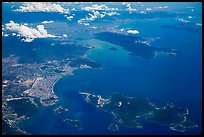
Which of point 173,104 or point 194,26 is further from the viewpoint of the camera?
point 194,26

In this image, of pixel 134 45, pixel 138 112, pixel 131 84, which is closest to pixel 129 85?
pixel 131 84

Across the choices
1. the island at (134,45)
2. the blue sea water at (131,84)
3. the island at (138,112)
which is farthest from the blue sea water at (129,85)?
the island at (134,45)

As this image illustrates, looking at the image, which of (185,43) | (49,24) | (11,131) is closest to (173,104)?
(11,131)

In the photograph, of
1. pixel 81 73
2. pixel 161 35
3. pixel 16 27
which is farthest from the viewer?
pixel 16 27

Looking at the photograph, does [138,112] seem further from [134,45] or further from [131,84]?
[134,45]

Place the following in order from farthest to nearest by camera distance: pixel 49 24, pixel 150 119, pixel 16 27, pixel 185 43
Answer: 1. pixel 49 24
2. pixel 16 27
3. pixel 185 43
4. pixel 150 119

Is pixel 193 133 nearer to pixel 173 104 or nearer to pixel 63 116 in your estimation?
pixel 173 104
